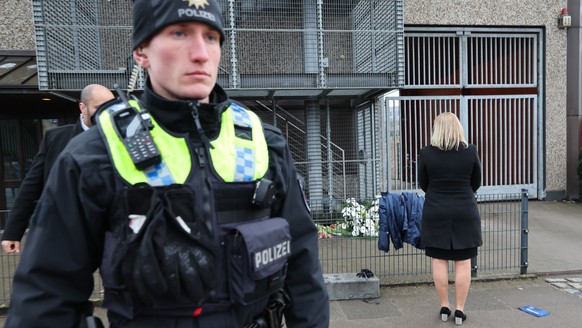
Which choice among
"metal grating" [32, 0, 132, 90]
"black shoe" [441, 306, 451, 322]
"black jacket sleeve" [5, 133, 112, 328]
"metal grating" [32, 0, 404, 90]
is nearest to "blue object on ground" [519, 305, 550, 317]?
"black shoe" [441, 306, 451, 322]

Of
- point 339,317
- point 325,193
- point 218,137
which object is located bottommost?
point 339,317

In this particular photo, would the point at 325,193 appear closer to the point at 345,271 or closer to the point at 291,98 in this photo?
the point at 291,98

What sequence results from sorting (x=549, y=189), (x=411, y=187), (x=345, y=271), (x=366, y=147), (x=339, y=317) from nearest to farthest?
1. (x=339, y=317)
2. (x=345, y=271)
3. (x=366, y=147)
4. (x=411, y=187)
5. (x=549, y=189)

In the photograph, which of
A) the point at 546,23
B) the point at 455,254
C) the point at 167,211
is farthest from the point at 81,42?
the point at 546,23

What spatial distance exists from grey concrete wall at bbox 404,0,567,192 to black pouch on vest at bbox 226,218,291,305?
10061mm

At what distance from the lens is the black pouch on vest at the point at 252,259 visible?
52.9 inches

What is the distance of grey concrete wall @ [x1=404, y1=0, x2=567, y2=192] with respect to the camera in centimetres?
1035

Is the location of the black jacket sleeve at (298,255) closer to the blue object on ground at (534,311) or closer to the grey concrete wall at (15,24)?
the blue object on ground at (534,311)

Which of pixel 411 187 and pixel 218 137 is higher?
pixel 218 137

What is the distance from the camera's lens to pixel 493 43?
11180mm

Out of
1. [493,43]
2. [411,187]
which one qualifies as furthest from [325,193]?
[493,43]

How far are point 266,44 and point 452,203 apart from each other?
5.55 m

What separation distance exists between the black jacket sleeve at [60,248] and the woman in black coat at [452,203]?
3.31 metres

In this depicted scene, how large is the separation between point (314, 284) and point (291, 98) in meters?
7.69
